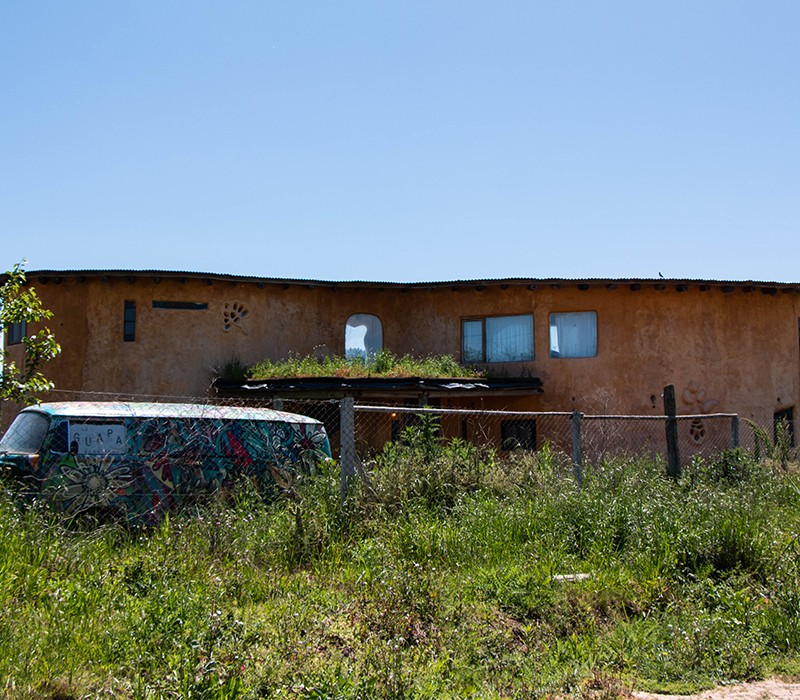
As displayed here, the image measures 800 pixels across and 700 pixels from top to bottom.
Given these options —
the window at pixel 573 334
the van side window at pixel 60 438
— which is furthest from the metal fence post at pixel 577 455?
the window at pixel 573 334

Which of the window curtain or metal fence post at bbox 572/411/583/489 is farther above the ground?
the window curtain

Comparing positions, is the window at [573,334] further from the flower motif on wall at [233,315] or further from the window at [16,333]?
the window at [16,333]

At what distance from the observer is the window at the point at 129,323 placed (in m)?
17.0

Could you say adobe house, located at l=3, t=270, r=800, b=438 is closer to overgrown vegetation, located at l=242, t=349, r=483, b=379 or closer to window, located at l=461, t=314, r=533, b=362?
window, located at l=461, t=314, r=533, b=362

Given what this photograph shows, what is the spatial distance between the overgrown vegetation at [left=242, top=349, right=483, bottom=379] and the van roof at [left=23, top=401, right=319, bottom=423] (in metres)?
6.59

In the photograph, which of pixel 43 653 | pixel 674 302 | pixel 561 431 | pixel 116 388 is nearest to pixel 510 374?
pixel 561 431

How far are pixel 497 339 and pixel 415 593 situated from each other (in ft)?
43.7

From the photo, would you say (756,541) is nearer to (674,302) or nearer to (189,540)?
(189,540)

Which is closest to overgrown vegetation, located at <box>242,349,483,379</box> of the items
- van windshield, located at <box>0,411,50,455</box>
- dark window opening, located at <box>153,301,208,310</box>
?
dark window opening, located at <box>153,301,208,310</box>

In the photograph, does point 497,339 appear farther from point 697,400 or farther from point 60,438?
point 60,438

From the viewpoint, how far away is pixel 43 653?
4.11 m

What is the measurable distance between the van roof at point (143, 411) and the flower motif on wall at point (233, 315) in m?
8.89

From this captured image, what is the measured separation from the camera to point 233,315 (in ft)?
58.4

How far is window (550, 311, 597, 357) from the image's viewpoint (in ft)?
57.4
